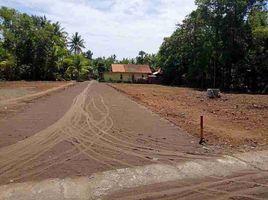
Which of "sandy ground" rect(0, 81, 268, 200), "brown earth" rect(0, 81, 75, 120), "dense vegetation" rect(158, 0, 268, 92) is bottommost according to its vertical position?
"sandy ground" rect(0, 81, 268, 200)

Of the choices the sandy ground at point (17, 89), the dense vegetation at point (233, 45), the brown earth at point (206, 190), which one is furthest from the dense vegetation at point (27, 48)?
Result: the brown earth at point (206, 190)

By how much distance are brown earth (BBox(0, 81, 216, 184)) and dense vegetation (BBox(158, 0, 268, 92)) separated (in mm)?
36927

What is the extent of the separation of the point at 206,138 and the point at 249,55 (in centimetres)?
4140

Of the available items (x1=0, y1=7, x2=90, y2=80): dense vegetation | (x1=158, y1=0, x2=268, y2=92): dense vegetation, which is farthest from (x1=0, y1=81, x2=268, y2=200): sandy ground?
(x1=0, y1=7, x2=90, y2=80): dense vegetation

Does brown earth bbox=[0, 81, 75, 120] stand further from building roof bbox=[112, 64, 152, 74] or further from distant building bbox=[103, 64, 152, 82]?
building roof bbox=[112, 64, 152, 74]

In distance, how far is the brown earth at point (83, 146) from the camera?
8102mm

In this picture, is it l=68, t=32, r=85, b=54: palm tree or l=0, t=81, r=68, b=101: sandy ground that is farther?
l=68, t=32, r=85, b=54: palm tree

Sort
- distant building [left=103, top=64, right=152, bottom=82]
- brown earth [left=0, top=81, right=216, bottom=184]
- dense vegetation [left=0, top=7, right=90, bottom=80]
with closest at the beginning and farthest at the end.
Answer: brown earth [left=0, top=81, right=216, bottom=184]
dense vegetation [left=0, top=7, right=90, bottom=80]
distant building [left=103, top=64, right=152, bottom=82]

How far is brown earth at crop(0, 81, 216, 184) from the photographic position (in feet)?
26.6

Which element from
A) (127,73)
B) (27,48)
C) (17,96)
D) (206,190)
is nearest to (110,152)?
(206,190)

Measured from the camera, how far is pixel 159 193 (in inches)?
263

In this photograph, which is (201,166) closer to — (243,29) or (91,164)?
(91,164)

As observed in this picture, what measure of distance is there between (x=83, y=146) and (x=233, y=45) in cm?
4281

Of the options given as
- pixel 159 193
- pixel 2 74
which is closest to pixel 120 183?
pixel 159 193
